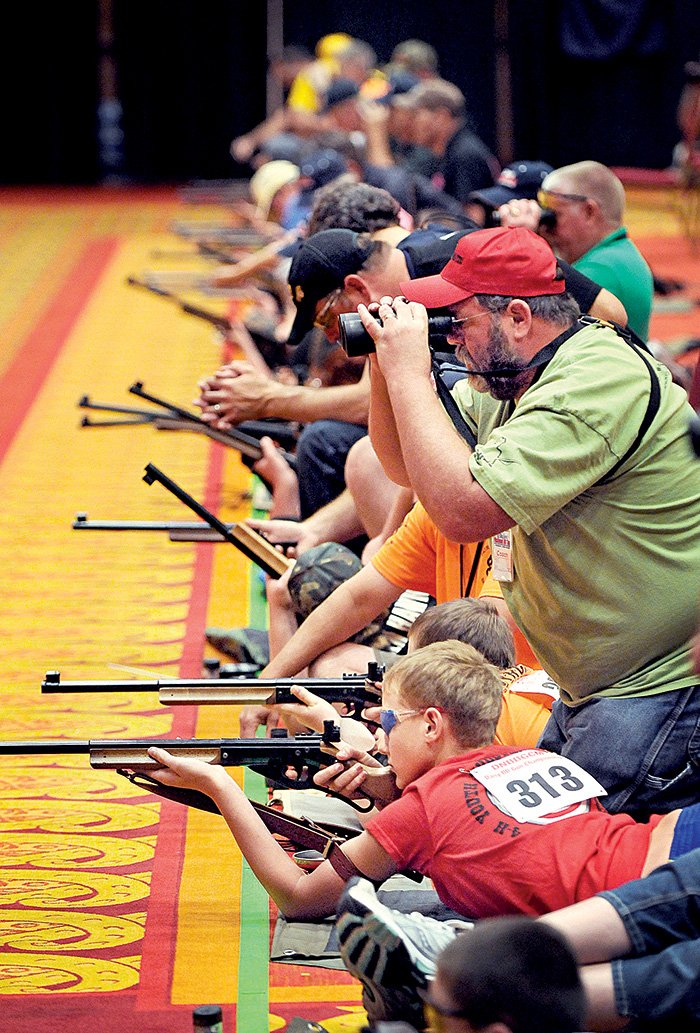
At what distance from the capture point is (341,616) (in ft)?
11.4

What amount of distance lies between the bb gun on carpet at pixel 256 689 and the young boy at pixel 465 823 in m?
0.40

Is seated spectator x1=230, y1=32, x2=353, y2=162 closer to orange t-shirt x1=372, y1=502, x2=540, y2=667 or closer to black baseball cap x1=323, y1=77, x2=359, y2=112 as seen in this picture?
black baseball cap x1=323, y1=77, x2=359, y2=112

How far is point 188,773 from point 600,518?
2.85ft

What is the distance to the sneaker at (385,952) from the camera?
7.04 feet

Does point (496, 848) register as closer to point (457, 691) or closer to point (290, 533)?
point (457, 691)

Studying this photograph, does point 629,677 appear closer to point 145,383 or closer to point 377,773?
Answer: point 377,773

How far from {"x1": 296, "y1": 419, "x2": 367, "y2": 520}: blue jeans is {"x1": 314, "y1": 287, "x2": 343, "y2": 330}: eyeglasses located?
71 cm

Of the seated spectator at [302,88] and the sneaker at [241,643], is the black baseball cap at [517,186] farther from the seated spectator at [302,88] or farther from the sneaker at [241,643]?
the seated spectator at [302,88]

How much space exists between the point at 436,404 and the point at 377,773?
2.35 ft

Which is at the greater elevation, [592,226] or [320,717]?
[592,226]

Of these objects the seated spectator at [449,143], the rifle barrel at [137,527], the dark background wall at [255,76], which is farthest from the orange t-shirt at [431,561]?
the dark background wall at [255,76]

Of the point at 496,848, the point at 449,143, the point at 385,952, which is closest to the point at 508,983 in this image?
the point at 385,952

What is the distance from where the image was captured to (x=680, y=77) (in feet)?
54.8

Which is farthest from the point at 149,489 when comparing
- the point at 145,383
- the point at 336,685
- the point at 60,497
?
the point at 336,685
